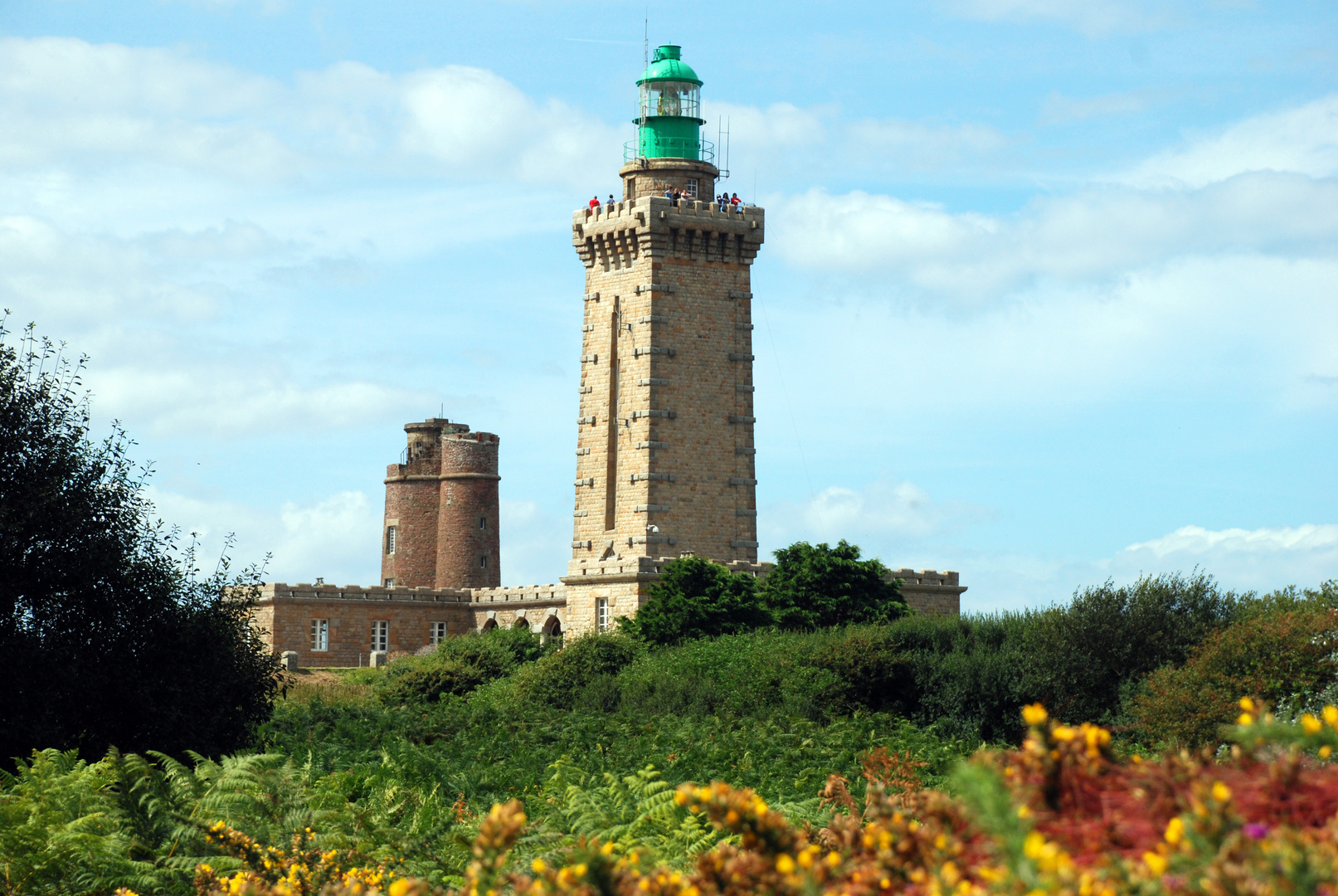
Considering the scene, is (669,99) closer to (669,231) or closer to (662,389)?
(669,231)

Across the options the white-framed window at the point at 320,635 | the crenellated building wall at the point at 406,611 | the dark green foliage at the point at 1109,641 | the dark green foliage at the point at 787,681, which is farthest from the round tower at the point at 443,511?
the dark green foliage at the point at 1109,641

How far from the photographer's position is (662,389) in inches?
1812

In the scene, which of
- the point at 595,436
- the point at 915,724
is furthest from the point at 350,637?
the point at 915,724

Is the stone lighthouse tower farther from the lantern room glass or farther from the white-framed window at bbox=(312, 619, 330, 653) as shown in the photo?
the white-framed window at bbox=(312, 619, 330, 653)

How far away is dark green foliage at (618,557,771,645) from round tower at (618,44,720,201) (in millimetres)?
13786

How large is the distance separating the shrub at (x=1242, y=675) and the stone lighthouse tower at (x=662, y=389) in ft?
69.0

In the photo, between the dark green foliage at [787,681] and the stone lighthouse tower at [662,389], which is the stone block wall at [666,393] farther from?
the dark green foliage at [787,681]

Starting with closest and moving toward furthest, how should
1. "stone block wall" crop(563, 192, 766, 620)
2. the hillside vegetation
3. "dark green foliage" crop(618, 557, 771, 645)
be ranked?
the hillside vegetation → "dark green foliage" crop(618, 557, 771, 645) → "stone block wall" crop(563, 192, 766, 620)

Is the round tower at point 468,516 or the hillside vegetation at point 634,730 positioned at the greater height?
the round tower at point 468,516

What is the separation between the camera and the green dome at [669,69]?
49.3 metres

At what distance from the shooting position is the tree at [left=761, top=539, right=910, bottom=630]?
41844mm

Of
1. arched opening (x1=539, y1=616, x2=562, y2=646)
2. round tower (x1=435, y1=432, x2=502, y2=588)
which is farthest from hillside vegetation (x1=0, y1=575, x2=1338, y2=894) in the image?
round tower (x1=435, y1=432, x2=502, y2=588)

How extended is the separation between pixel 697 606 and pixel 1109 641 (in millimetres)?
12559

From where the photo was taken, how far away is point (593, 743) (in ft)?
80.5
